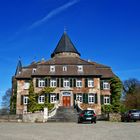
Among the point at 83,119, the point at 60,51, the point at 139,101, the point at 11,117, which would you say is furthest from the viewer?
the point at 139,101

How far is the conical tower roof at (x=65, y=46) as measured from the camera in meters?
57.4

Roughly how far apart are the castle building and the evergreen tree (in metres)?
0.71

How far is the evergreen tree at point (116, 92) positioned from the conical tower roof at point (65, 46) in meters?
10.7

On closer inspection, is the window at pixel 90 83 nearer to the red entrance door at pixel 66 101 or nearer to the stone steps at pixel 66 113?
the red entrance door at pixel 66 101

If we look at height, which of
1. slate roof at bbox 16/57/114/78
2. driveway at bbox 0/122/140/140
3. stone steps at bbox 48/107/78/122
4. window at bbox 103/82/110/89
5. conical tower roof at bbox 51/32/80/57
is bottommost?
driveway at bbox 0/122/140/140

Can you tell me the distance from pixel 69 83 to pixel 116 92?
7861mm

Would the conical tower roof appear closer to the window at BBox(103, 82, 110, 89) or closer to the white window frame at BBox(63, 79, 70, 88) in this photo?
the white window frame at BBox(63, 79, 70, 88)

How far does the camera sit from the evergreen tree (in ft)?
165

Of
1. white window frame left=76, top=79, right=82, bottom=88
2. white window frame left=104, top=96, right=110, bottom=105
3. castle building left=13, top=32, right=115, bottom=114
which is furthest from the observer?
white window frame left=104, top=96, right=110, bottom=105

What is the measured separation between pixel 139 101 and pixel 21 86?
29.1 meters

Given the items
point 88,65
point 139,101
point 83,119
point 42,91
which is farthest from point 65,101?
point 139,101

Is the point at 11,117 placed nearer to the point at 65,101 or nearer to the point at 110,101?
the point at 65,101

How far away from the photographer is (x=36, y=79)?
50.2m

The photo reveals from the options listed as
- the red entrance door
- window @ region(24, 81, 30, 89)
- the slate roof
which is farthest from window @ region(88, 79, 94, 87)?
window @ region(24, 81, 30, 89)
